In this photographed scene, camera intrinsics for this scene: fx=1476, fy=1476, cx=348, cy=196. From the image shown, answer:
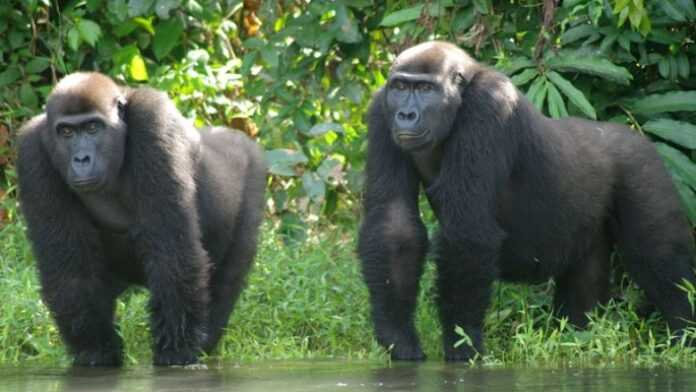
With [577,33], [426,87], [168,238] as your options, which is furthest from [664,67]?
[168,238]

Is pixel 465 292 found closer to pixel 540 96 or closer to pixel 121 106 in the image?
pixel 540 96

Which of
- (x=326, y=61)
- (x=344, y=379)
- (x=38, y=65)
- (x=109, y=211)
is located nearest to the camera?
(x=344, y=379)

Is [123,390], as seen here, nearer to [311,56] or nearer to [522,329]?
[522,329]

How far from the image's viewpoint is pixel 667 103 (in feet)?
23.4

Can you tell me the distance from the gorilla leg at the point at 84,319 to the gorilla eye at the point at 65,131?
61cm

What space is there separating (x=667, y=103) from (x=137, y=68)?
3.62 m

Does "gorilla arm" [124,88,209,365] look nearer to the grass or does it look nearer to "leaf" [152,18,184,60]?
the grass

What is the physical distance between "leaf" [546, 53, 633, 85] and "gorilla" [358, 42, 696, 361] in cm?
26

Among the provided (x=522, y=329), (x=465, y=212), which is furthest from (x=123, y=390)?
(x=522, y=329)

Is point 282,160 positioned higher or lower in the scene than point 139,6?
lower

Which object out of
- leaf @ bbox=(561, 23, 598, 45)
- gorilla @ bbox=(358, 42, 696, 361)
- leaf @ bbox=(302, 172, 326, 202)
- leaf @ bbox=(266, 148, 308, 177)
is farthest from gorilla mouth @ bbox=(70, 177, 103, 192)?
leaf @ bbox=(561, 23, 598, 45)

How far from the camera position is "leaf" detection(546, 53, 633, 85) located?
22.6 ft

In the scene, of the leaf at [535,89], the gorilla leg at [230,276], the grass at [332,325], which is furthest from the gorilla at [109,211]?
the leaf at [535,89]

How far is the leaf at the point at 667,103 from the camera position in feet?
23.1
